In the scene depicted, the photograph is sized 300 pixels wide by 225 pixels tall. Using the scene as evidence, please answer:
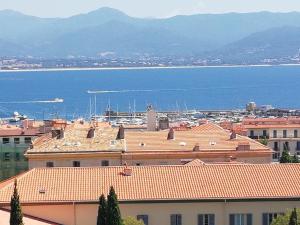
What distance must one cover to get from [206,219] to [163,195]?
6.16 ft

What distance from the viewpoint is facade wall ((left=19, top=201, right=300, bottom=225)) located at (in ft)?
110

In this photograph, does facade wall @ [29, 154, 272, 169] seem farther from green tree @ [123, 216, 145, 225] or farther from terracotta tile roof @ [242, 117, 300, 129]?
terracotta tile roof @ [242, 117, 300, 129]

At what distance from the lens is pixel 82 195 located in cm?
3397

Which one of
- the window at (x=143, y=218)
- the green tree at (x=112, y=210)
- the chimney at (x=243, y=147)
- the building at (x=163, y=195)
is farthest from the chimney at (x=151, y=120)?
the green tree at (x=112, y=210)

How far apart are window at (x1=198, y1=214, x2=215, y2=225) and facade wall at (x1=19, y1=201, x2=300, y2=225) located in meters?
0.15

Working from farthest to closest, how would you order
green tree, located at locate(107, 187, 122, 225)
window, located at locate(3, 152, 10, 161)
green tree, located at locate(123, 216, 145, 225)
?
window, located at locate(3, 152, 10, 161)
green tree, located at locate(123, 216, 145, 225)
green tree, located at locate(107, 187, 122, 225)

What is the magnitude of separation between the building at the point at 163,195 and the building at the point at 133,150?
11.8m

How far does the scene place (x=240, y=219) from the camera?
34.9 metres

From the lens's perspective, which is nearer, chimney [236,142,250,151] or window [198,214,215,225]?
window [198,214,215,225]

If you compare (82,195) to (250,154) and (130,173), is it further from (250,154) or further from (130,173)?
(250,154)

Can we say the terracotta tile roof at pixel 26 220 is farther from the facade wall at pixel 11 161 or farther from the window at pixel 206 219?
the facade wall at pixel 11 161

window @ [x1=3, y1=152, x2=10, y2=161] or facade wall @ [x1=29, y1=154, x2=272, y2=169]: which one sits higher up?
facade wall @ [x1=29, y1=154, x2=272, y2=169]

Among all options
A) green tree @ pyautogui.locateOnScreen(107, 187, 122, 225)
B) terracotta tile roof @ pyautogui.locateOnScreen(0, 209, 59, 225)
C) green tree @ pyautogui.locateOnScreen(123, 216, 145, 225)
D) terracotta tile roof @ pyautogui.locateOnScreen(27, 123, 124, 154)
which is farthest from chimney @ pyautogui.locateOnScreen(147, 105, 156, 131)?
green tree @ pyautogui.locateOnScreen(107, 187, 122, 225)

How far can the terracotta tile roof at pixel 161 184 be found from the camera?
112 feet
